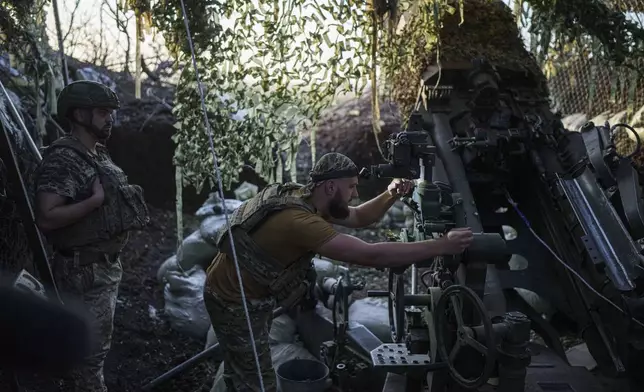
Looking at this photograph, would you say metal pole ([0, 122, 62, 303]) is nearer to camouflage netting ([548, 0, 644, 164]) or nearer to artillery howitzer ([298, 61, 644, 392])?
artillery howitzer ([298, 61, 644, 392])

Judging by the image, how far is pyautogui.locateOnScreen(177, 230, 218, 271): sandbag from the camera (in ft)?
17.9

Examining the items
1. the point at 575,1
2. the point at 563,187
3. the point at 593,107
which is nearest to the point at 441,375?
the point at 563,187

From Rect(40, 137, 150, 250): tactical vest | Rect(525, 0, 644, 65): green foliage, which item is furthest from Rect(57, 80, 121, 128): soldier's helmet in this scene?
Rect(525, 0, 644, 65): green foliage

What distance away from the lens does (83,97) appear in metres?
2.79

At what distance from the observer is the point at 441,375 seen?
9.59 ft

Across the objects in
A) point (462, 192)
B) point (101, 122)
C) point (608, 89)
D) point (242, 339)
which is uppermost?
point (608, 89)

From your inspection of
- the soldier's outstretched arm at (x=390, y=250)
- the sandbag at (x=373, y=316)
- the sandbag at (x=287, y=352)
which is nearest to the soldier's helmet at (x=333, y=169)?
the soldier's outstretched arm at (x=390, y=250)

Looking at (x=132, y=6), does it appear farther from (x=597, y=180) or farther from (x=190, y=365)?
(x=597, y=180)

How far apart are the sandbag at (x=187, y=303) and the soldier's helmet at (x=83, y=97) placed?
2.64 m

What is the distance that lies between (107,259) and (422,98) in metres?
2.89

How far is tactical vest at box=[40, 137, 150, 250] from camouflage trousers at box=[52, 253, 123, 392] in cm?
10

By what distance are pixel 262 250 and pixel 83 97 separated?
1.16 metres

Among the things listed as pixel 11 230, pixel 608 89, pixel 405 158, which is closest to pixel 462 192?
pixel 405 158

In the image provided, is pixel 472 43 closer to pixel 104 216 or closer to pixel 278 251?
pixel 278 251
